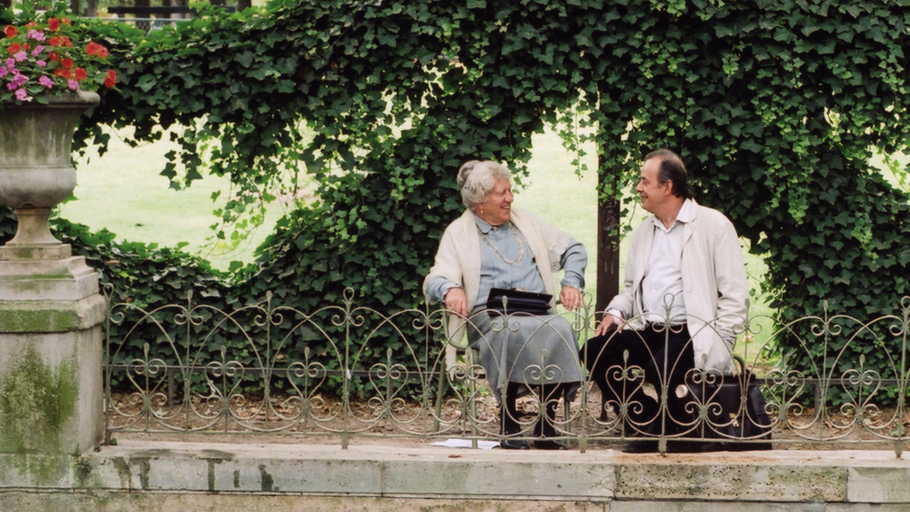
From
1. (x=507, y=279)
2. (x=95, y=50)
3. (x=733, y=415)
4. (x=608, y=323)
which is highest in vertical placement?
(x=95, y=50)

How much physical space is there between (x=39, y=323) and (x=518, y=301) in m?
A: 2.24

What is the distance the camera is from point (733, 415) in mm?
4652

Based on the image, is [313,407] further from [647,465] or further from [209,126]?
[647,465]

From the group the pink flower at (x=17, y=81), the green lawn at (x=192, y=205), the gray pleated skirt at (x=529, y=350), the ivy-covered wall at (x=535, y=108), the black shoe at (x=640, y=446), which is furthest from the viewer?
the green lawn at (x=192, y=205)

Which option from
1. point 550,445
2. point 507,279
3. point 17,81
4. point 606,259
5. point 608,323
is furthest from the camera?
point 606,259

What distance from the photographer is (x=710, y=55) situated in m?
5.79

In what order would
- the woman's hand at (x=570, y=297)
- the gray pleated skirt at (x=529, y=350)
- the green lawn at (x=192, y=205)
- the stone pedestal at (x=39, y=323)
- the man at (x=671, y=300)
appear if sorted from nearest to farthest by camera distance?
the stone pedestal at (x=39, y=323) < the man at (x=671, y=300) < the gray pleated skirt at (x=529, y=350) < the woman's hand at (x=570, y=297) < the green lawn at (x=192, y=205)

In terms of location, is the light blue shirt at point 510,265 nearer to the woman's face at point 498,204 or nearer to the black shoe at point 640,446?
the woman's face at point 498,204

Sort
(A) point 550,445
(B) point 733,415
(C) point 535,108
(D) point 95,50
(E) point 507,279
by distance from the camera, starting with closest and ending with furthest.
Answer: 1. (D) point 95,50
2. (B) point 733,415
3. (A) point 550,445
4. (E) point 507,279
5. (C) point 535,108

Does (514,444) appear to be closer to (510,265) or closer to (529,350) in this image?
(529,350)

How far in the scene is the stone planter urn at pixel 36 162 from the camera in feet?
14.0

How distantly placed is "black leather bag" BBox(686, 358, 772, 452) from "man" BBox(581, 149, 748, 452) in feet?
0.50

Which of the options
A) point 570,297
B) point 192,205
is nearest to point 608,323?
point 570,297

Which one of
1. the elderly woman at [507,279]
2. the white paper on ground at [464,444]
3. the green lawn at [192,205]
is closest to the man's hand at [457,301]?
the elderly woman at [507,279]
